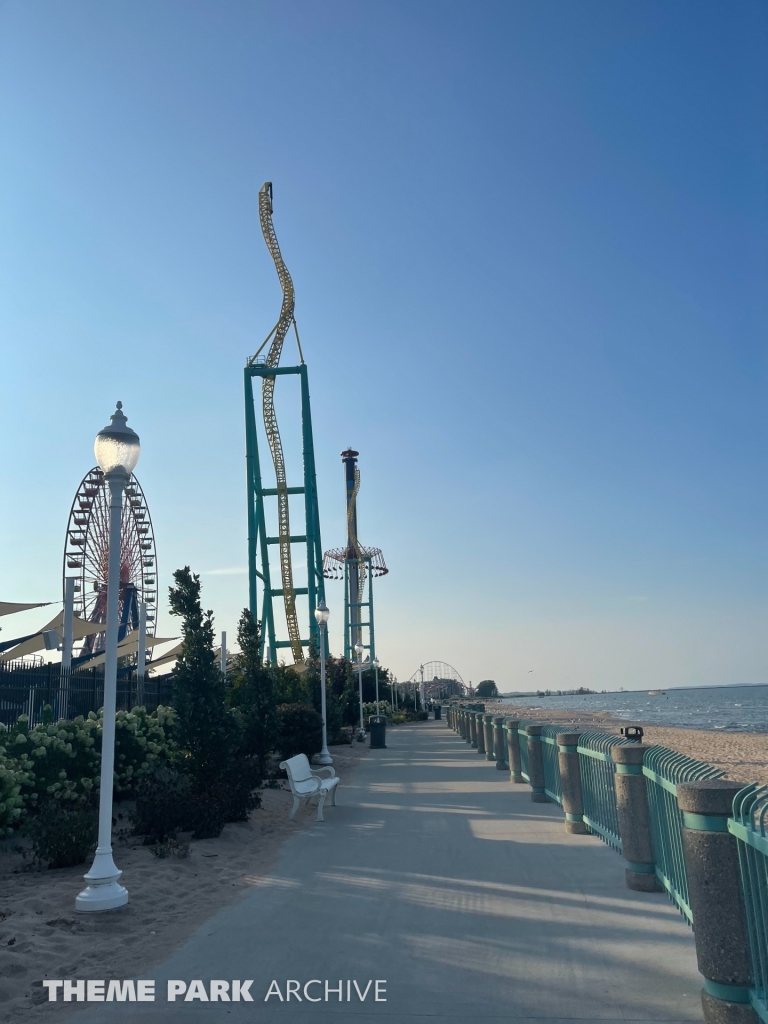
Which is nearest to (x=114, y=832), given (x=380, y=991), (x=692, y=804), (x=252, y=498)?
(x=380, y=991)

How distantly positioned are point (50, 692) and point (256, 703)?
13.9 ft

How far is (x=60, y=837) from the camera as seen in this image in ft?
23.1

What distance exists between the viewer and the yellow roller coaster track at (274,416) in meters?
37.7

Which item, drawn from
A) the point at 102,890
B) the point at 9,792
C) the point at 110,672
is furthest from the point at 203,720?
the point at 102,890

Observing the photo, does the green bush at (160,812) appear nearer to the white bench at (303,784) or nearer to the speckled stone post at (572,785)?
the white bench at (303,784)

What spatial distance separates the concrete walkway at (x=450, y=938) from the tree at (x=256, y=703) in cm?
495

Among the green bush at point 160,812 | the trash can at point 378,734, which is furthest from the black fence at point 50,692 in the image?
the trash can at point 378,734

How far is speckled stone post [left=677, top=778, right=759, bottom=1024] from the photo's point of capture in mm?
3393

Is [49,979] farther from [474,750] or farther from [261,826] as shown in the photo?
[474,750]

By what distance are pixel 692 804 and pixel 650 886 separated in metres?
2.55

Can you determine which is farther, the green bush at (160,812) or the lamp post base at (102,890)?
the green bush at (160,812)

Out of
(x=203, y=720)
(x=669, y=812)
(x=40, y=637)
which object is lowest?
(x=669, y=812)

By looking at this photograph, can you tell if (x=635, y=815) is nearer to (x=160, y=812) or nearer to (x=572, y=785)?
(x=572, y=785)

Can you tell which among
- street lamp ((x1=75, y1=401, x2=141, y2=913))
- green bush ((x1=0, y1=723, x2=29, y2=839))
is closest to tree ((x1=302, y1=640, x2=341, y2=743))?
green bush ((x1=0, y1=723, x2=29, y2=839))
